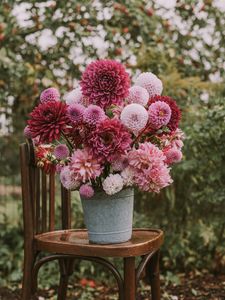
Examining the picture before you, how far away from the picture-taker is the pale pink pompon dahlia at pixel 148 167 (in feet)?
6.40

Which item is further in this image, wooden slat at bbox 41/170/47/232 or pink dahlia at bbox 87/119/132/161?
wooden slat at bbox 41/170/47/232

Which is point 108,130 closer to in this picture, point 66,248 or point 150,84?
point 150,84

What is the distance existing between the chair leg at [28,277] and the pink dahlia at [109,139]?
1.80ft

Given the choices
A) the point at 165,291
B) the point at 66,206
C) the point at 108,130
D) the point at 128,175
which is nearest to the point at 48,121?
the point at 108,130

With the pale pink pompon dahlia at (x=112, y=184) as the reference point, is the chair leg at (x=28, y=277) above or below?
below

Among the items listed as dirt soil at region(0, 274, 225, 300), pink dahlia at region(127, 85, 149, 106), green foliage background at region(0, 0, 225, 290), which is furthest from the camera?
green foliage background at region(0, 0, 225, 290)

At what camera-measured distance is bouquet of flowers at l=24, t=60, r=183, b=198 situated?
1.94m

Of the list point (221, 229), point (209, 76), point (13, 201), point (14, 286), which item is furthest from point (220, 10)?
point (14, 286)

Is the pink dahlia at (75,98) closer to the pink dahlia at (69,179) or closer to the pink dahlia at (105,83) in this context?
the pink dahlia at (105,83)

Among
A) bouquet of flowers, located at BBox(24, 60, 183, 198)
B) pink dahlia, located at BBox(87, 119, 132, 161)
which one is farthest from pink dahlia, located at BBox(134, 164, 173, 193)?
pink dahlia, located at BBox(87, 119, 132, 161)

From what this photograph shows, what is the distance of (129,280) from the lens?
207cm

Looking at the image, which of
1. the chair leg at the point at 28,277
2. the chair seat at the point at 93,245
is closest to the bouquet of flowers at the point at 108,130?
the chair seat at the point at 93,245

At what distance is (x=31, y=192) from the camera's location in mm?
2271

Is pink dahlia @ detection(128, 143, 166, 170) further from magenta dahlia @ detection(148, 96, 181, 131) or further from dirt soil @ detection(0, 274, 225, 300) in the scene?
dirt soil @ detection(0, 274, 225, 300)
